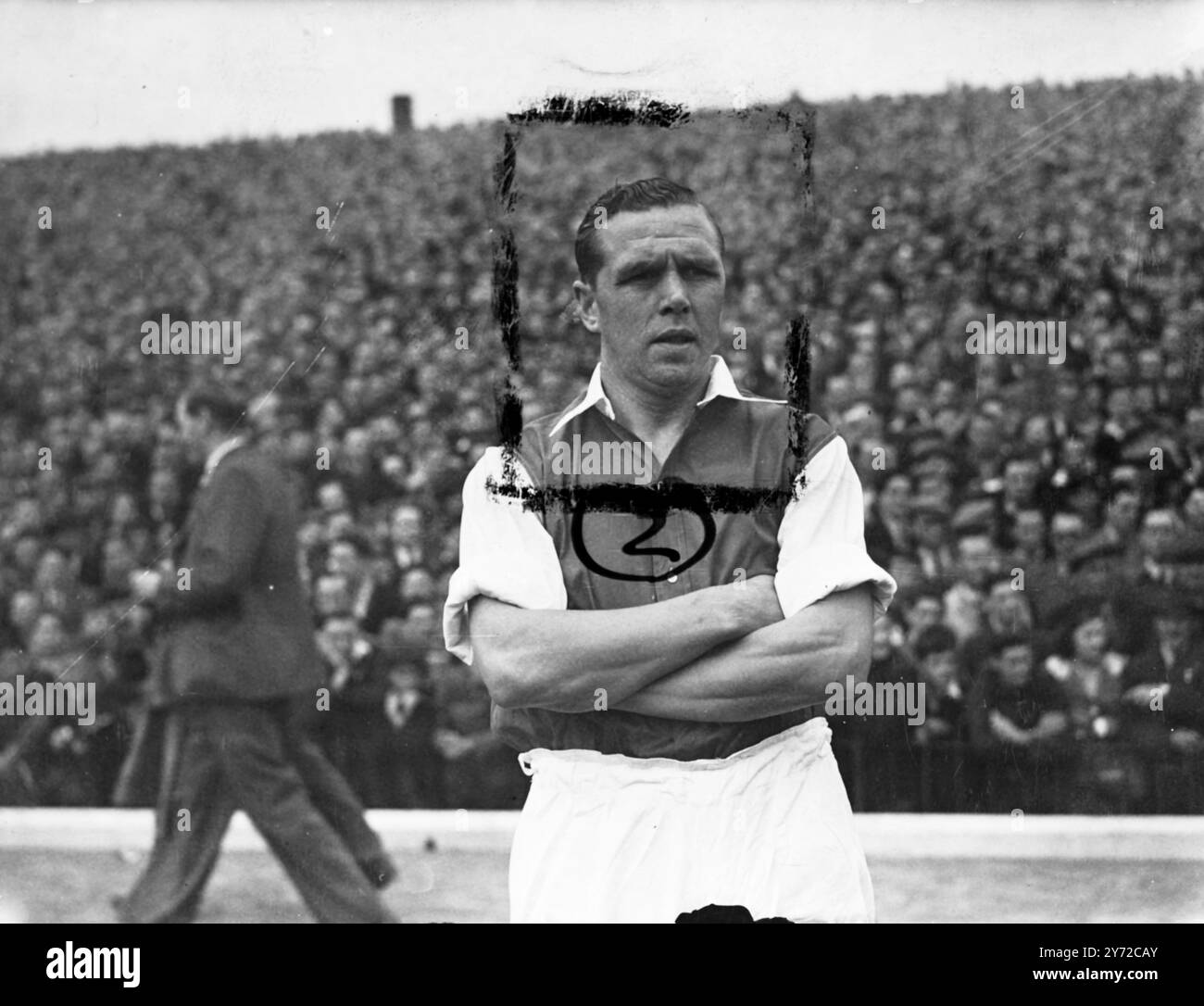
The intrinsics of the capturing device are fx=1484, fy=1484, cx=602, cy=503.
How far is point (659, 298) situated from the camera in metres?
3.34

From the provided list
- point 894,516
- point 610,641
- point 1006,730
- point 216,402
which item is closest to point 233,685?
point 216,402

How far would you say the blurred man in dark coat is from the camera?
3.39 metres

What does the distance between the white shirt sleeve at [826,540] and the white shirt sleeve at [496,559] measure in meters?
0.50

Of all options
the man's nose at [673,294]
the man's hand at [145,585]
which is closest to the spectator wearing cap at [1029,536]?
the man's nose at [673,294]

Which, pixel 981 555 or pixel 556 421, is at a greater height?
pixel 556 421

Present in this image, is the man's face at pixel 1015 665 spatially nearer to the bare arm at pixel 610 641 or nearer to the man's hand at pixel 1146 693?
the man's hand at pixel 1146 693

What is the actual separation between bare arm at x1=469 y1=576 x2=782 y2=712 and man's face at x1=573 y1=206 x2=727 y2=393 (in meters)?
0.52

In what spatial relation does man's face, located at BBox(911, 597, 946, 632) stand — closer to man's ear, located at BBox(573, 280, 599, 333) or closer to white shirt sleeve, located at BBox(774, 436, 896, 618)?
white shirt sleeve, located at BBox(774, 436, 896, 618)

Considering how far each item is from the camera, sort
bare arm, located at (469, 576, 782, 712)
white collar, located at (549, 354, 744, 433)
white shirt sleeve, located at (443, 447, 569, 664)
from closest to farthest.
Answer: bare arm, located at (469, 576, 782, 712)
white shirt sleeve, located at (443, 447, 569, 664)
white collar, located at (549, 354, 744, 433)

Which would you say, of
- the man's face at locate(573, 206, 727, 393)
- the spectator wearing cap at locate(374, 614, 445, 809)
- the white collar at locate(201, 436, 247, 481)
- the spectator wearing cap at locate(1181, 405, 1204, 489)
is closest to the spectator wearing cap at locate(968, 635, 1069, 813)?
the spectator wearing cap at locate(1181, 405, 1204, 489)

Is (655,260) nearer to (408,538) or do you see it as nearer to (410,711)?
(408,538)

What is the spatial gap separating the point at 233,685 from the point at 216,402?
656 millimetres
